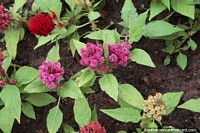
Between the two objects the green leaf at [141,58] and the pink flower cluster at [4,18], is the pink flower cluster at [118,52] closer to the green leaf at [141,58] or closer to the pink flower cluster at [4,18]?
the green leaf at [141,58]

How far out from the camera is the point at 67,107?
275 cm

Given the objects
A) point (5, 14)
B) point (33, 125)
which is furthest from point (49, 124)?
point (5, 14)

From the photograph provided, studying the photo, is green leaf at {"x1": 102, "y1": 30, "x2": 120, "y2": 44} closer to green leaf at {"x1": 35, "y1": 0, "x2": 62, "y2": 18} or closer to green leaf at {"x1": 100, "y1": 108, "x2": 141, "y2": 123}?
green leaf at {"x1": 100, "y1": 108, "x2": 141, "y2": 123}

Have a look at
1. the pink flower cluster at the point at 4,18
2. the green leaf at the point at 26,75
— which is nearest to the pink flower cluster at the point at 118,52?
the green leaf at the point at 26,75

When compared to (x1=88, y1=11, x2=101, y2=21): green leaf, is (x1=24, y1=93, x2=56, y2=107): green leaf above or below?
below

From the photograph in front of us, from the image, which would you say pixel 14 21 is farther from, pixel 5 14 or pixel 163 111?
pixel 163 111

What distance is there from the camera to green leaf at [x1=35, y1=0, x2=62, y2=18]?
8.60 ft

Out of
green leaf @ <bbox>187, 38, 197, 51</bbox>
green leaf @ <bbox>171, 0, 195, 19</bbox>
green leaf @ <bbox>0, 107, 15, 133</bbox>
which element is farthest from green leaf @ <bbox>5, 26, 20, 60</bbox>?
green leaf @ <bbox>187, 38, 197, 51</bbox>

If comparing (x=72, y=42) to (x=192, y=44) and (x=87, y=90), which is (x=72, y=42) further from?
(x=192, y=44)

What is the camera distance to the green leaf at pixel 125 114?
1.98 meters

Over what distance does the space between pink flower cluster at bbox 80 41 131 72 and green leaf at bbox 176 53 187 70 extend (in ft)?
2.45

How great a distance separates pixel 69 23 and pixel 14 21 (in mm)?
456

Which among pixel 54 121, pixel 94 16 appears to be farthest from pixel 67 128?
pixel 94 16

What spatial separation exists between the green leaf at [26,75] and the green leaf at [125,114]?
2.03ft
